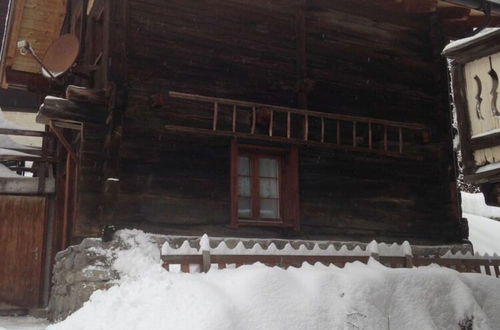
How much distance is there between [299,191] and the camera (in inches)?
386

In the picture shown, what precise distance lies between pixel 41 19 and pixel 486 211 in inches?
696

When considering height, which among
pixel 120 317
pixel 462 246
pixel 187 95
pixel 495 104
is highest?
pixel 187 95

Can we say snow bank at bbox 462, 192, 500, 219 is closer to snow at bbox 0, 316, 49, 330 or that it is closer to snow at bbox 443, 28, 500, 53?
snow at bbox 443, 28, 500, 53

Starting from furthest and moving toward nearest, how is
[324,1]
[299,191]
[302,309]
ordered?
[324,1], [299,191], [302,309]

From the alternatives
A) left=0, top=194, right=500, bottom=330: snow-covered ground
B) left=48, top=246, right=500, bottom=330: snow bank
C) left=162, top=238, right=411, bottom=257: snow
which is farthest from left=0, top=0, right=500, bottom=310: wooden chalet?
left=48, top=246, right=500, bottom=330: snow bank

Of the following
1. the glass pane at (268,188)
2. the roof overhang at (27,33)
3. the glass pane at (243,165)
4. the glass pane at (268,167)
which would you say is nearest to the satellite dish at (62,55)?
the roof overhang at (27,33)

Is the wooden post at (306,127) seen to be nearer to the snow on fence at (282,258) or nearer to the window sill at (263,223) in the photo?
the window sill at (263,223)

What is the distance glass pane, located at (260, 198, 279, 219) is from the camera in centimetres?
964

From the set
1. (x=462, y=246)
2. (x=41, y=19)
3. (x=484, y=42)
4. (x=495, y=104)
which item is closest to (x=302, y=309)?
(x=495, y=104)

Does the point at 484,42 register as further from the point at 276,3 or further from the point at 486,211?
the point at 486,211

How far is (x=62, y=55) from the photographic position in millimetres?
10281

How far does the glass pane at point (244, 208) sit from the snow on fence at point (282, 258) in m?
1.71

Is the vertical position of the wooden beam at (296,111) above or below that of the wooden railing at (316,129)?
above

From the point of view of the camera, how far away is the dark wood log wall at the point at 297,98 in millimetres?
8922
